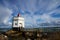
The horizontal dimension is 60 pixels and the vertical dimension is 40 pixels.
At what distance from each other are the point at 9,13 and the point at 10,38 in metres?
1.02

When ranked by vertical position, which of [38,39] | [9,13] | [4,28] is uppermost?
[9,13]

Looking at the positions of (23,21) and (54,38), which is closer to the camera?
(54,38)

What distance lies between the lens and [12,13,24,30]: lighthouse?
6.95 m

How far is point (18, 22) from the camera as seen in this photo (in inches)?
284

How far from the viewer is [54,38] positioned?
249 inches

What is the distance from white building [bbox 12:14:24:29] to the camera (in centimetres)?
695

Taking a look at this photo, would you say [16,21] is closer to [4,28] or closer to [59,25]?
[4,28]

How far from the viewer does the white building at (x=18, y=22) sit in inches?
274

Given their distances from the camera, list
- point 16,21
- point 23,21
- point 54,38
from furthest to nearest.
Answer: point 16,21 < point 23,21 < point 54,38

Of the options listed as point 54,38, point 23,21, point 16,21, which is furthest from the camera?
point 16,21

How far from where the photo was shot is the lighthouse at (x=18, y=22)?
6950 mm

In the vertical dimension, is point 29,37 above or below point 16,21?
below

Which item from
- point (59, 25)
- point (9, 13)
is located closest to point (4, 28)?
point (9, 13)

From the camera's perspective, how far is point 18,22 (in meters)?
7.22
